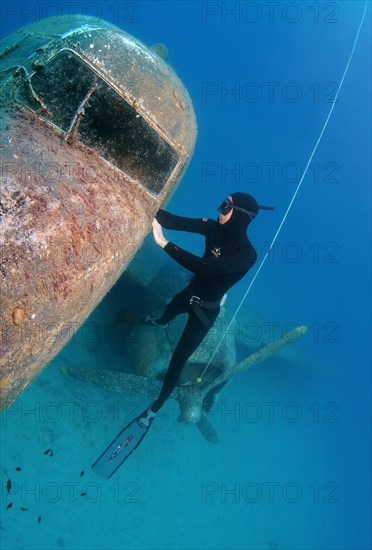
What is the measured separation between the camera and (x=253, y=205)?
15.4ft

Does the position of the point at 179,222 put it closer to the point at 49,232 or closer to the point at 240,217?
the point at 240,217

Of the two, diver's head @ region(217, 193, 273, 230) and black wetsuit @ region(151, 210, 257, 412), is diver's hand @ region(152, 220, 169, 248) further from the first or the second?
diver's head @ region(217, 193, 273, 230)

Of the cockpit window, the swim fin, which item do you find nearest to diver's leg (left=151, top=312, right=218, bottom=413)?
the swim fin

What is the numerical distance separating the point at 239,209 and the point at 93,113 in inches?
87.4

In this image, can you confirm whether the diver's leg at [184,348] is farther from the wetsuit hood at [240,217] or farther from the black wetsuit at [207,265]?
the wetsuit hood at [240,217]

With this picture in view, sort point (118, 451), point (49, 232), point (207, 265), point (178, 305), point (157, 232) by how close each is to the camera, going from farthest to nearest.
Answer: point (178, 305)
point (118, 451)
point (207, 265)
point (157, 232)
point (49, 232)

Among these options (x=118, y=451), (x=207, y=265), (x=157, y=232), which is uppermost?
(x=157, y=232)

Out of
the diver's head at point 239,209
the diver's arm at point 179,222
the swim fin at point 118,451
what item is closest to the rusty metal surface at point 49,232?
the diver's arm at point 179,222

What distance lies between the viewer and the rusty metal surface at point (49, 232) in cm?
207

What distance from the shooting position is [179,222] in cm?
453

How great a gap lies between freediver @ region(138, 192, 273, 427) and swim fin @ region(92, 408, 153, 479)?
0.61 ft


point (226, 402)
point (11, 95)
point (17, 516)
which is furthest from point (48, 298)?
point (226, 402)

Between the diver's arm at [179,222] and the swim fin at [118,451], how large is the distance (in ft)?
11.2

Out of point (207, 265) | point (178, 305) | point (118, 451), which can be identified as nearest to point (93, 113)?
point (207, 265)
